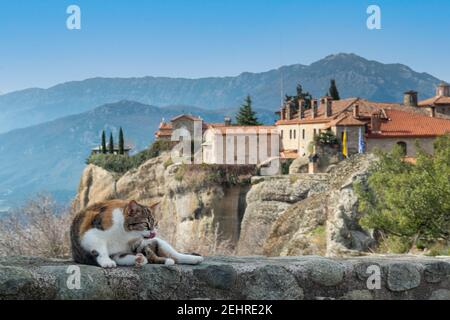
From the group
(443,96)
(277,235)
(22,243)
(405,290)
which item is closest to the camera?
(405,290)

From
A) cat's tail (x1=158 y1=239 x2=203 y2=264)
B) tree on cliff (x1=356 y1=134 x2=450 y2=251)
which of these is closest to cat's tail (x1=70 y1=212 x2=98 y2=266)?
cat's tail (x1=158 y1=239 x2=203 y2=264)

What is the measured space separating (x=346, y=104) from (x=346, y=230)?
3936 cm

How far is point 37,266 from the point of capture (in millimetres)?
4207

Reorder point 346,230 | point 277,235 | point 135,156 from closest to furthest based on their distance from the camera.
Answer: point 346,230, point 277,235, point 135,156

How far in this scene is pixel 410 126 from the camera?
5059cm

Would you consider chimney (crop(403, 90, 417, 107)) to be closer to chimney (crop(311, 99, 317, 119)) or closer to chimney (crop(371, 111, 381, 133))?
chimney (crop(311, 99, 317, 119))

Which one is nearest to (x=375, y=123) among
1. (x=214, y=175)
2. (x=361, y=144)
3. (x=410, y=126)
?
(x=410, y=126)

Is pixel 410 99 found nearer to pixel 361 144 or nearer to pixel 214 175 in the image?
pixel 361 144

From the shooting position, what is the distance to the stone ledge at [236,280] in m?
4.03

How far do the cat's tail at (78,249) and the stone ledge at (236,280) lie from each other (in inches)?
2.6

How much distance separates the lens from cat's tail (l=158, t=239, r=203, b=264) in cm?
441

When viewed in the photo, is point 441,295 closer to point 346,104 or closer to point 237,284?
point 237,284

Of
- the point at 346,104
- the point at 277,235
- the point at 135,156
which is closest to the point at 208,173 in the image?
the point at 135,156

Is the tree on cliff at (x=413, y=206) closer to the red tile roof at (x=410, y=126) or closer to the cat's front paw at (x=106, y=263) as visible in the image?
the cat's front paw at (x=106, y=263)
